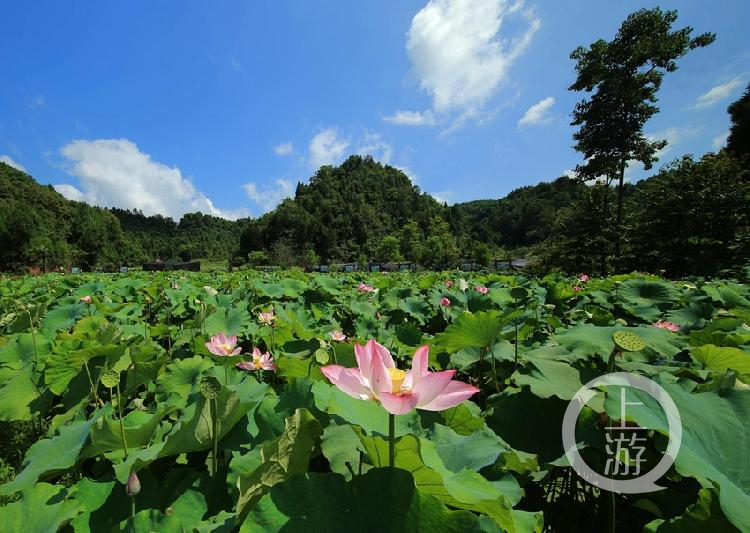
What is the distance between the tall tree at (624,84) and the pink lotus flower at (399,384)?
53.6 feet

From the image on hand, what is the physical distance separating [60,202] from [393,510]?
228ft

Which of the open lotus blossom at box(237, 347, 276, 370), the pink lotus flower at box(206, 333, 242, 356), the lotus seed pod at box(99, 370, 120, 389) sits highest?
the pink lotus flower at box(206, 333, 242, 356)

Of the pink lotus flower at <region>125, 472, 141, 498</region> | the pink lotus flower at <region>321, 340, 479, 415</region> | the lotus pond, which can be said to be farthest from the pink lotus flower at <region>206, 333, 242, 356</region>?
the pink lotus flower at <region>321, 340, 479, 415</region>

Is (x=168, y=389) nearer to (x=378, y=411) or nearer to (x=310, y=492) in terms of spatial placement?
(x=378, y=411)

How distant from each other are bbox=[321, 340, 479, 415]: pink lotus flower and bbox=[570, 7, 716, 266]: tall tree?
16347 millimetres

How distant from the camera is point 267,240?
62125 mm

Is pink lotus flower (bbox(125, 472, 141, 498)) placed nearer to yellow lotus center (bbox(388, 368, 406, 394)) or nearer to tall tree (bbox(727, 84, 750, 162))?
yellow lotus center (bbox(388, 368, 406, 394))

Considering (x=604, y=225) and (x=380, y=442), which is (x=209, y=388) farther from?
(x=604, y=225)

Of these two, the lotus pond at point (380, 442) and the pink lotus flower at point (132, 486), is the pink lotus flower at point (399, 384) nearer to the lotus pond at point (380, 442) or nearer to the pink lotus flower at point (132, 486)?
the lotus pond at point (380, 442)

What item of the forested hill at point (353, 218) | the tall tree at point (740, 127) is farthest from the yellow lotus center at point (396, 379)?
the forested hill at point (353, 218)

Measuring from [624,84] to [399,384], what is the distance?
62.8 feet

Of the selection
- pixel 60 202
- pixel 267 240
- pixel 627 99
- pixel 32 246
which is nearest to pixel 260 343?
pixel 627 99

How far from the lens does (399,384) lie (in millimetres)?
630

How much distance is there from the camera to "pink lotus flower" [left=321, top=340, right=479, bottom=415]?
1.78 ft
